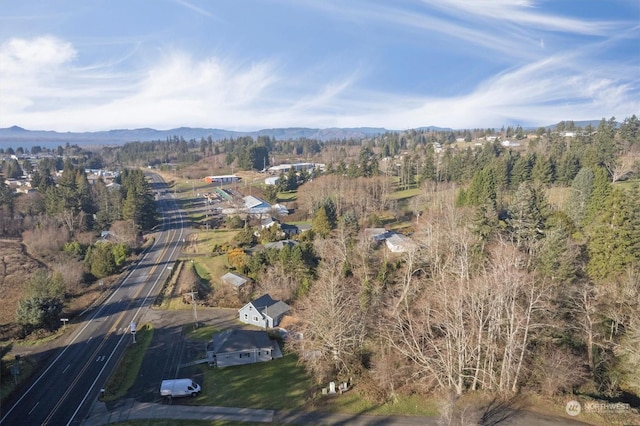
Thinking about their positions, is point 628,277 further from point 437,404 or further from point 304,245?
point 304,245

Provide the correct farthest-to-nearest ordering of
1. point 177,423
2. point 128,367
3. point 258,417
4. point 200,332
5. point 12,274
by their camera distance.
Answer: point 12,274 < point 200,332 < point 128,367 < point 258,417 < point 177,423

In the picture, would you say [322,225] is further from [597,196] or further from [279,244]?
[597,196]

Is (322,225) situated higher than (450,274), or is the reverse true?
(322,225)

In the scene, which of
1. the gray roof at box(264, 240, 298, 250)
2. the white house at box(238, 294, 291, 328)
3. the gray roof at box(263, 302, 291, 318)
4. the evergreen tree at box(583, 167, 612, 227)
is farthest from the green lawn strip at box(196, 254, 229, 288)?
the evergreen tree at box(583, 167, 612, 227)

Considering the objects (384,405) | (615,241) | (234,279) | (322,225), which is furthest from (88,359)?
(615,241)

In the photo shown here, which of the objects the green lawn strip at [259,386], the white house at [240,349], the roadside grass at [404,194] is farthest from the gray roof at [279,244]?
the roadside grass at [404,194]

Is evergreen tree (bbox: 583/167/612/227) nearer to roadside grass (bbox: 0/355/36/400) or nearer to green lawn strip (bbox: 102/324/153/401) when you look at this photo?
green lawn strip (bbox: 102/324/153/401)

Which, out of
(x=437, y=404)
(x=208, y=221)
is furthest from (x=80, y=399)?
(x=208, y=221)

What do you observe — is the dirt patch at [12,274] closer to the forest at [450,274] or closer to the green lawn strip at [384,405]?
the forest at [450,274]
